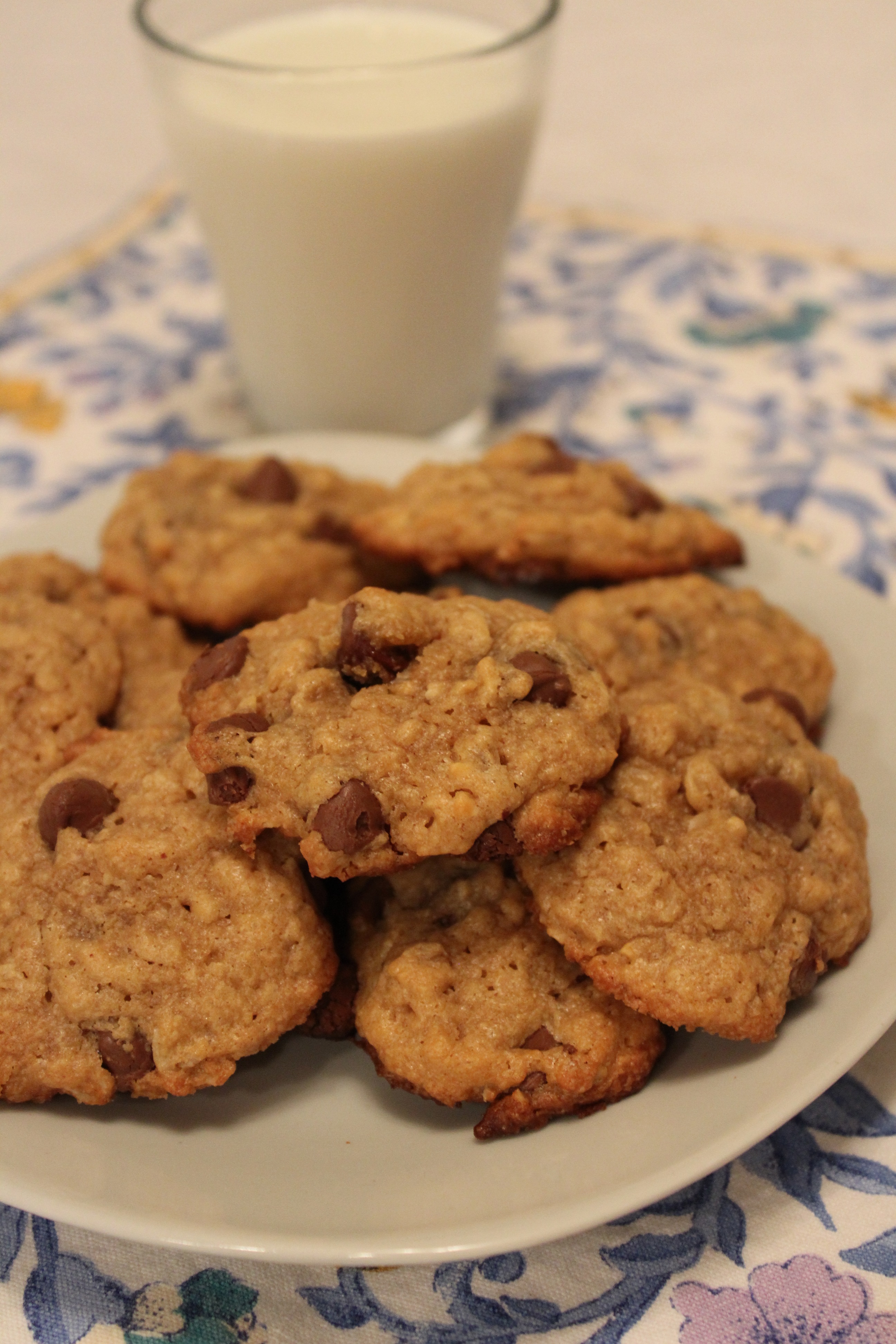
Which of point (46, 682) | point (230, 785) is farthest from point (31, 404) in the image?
point (230, 785)

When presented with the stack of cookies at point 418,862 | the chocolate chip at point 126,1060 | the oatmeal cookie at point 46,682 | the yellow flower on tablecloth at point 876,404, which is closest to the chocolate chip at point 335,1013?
the stack of cookies at point 418,862

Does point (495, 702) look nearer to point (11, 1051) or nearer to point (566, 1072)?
point (566, 1072)

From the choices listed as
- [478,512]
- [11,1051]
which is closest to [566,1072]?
[11,1051]

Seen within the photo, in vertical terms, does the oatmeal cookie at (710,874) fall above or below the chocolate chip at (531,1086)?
above

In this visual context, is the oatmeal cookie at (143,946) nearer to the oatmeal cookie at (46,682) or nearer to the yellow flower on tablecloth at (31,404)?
the oatmeal cookie at (46,682)

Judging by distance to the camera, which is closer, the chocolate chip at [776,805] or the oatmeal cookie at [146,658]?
the chocolate chip at [776,805]

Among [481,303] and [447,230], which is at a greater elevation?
[447,230]

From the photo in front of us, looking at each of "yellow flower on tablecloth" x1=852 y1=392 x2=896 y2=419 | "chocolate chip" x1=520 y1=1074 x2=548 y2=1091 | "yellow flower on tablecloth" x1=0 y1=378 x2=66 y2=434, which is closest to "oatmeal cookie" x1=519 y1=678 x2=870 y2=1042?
"chocolate chip" x1=520 y1=1074 x2=548 y2=1091
